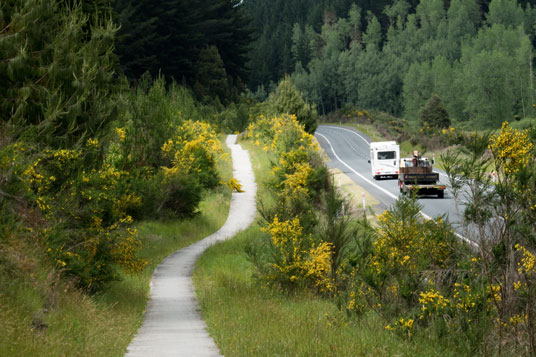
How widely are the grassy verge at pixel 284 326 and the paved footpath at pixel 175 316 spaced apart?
0.26 meters

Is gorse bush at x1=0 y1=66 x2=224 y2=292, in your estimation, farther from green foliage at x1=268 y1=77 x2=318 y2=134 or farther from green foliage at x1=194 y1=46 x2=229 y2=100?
green foliage at x1=194 y1=46 x2=229 y2=100

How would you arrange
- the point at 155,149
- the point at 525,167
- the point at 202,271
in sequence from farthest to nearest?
the point at 155,149 → the point at 202,271 → the point at 525,167

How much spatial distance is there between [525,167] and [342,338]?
4.20m

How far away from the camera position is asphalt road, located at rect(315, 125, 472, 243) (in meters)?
33.8

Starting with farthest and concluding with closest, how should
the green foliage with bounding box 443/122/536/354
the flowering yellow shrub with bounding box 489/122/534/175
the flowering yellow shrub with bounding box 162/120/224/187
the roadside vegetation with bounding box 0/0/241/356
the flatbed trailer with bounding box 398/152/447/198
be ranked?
the flatbed trailer with bounding box 398/152/447/198 → the flowering yellow shrub with bounding box 162/120/224/187 → the flowering yellow shrub with bounding box 489/122/534/175 → the roadside vegetation with bounding box 0/0/241/356 → the green foliage with bounding box 443/122/536/354

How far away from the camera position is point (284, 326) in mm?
12211

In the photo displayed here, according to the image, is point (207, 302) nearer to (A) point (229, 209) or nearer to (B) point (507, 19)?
(A) point (229, 209)

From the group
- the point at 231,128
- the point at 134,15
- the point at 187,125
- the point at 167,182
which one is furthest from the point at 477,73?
the point at 167,182

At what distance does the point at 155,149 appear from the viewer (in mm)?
36562

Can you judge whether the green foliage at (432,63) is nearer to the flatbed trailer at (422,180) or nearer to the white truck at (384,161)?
the white truck at (384,161)

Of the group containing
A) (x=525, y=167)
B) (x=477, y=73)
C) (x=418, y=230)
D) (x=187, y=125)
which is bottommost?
(x=418, y=230)

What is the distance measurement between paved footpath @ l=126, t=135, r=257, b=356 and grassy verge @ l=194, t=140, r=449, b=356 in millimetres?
264

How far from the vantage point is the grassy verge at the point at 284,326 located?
10.2 meters

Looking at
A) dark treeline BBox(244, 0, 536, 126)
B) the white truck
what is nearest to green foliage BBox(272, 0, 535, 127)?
dark treeline BBox(244, 0, 536, 126)
